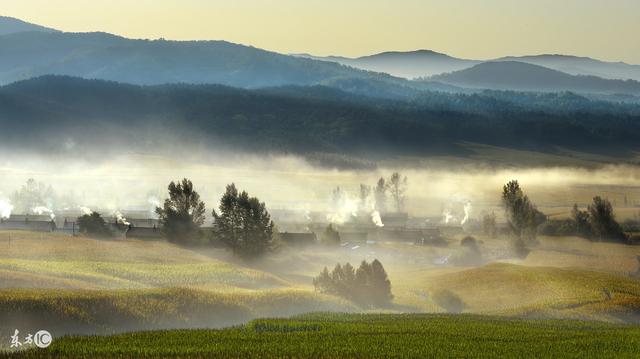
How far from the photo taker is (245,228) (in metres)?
172

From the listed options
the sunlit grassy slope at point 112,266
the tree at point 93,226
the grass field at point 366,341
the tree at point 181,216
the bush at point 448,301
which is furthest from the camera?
the tree at point 93,226

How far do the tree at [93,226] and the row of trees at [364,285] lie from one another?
73.7 meters

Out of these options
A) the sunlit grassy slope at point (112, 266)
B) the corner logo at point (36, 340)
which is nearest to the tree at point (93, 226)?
the sunlit grassy slope at point (112, 266)

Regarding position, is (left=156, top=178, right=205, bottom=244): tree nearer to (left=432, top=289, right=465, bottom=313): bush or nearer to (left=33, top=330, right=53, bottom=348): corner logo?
(left=432, top=289, right=465, bottom=313): bush

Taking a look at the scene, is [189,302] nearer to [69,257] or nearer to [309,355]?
[309,355]

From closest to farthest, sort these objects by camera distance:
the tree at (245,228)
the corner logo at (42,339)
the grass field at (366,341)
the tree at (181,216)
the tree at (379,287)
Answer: the grass field at (366,341)
the corner logo at (42,339)
the tree at (379,287)
the tree at (245,228)
the tree at (181,216)

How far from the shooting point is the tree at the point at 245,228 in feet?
559

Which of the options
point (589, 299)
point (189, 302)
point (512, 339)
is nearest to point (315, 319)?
point (189, 302)

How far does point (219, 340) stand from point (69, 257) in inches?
3091

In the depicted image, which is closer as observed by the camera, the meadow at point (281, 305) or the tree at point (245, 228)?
the meadow at point (281, 305)

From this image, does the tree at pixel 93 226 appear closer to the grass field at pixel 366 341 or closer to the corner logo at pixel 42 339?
the grass field at pixel 366 341

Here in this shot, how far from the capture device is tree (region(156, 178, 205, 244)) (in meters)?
183

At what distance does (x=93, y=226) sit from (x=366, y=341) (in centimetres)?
12037

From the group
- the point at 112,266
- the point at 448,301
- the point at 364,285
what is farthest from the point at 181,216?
the point at 448,301
